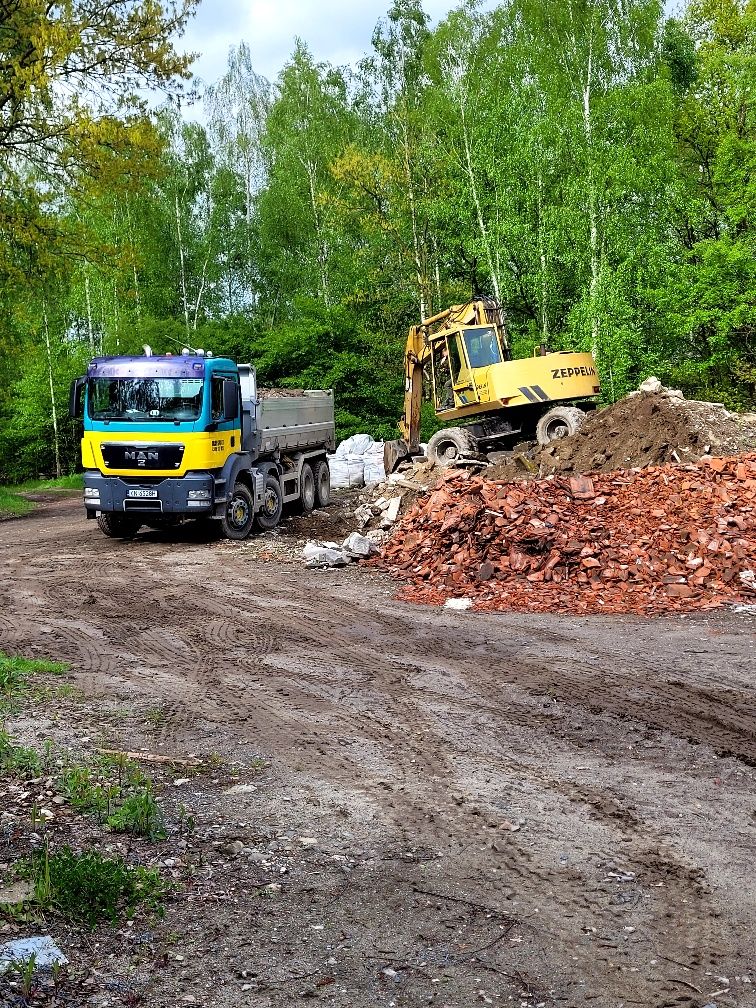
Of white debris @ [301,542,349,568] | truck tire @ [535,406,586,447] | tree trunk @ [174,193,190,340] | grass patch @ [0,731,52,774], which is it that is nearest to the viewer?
grass patch @ [0,731,52,774]

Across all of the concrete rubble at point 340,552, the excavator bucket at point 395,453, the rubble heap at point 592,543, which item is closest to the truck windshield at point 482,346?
the excavator bucket at point 395,453

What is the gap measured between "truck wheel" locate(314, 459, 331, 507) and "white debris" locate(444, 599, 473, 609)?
920 centimetres

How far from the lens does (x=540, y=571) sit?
37.7ft

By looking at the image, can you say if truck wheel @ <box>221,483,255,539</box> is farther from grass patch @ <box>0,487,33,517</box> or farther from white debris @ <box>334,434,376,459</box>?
white debris @ <box>334,434,376,459</box>

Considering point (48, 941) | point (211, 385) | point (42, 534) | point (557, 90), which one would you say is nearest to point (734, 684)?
point (48, 941)

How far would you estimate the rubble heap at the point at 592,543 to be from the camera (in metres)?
10.7

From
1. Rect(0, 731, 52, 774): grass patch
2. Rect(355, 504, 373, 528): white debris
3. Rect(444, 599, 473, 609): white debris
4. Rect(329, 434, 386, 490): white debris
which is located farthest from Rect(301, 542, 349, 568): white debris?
Rect(329, 434, 386, 490): white debris

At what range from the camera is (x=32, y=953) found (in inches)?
145

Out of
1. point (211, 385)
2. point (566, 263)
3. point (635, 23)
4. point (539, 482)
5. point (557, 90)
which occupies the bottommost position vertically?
point (539, 482)

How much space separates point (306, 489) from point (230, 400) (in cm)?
415

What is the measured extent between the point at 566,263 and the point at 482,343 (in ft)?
26.1

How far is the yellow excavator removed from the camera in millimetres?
19703

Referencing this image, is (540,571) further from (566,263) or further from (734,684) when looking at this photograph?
(566,263)

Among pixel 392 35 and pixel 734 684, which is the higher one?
pixel 392 35
